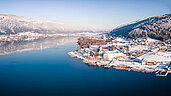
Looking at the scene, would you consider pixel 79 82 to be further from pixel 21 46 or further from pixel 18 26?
pixel 18 26

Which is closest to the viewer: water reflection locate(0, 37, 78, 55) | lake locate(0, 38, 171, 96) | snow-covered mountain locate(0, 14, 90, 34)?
lake locate(0, 38, 171, 96)

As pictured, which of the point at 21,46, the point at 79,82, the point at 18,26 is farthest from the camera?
the point at 18,26

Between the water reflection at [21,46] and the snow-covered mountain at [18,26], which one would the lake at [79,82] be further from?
the snow-covered mountain at [18,26]

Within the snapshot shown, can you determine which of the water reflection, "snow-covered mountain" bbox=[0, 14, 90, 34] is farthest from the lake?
"snow-covered mountain" bbox=[0, 14, 90, 34]

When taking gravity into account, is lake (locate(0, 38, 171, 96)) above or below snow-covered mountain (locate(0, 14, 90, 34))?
below

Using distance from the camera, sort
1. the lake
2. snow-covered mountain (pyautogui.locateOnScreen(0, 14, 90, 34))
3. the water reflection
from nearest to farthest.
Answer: the lake, the water reflection, snow-covered mountain (pyautogui.locateOnScreen(0, 14, 90, 34))

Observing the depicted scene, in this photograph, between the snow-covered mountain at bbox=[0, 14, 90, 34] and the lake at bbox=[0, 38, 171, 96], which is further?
the snow-covered mountain at bbox=[0, 14, 90, 34]

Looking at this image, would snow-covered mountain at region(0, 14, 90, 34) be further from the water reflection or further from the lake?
the lake

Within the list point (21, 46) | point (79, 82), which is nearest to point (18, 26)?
point (21, 46)

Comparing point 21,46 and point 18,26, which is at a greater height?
point 18,26

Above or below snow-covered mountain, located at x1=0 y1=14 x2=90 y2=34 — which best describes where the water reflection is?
below

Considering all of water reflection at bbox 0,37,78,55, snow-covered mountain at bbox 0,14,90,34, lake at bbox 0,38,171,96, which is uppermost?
snow-covered mountain at bbox 0,14,90,34

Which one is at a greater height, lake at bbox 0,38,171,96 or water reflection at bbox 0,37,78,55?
water reflection at bbox 0,37,78,55
